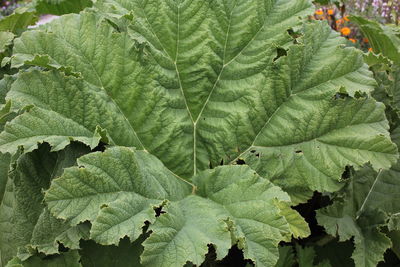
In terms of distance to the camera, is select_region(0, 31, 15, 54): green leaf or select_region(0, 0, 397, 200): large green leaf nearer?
select_region(0, 0, 397, 200): large green leaf

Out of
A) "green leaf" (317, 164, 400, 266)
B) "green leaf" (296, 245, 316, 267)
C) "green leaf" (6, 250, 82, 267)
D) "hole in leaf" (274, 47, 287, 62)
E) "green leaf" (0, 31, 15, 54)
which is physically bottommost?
"green leaf" (296, 245, 316, 267)

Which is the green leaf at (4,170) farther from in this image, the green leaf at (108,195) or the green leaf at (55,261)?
the green leaf at (108,195)

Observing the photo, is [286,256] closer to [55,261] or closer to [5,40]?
[55,261]

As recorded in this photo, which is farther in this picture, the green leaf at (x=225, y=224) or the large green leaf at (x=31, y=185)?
the large green leaf at (x=31, y=185)

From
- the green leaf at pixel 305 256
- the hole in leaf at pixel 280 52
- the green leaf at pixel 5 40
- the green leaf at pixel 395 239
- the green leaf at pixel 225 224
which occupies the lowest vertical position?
the green leaf at pixel 305 256

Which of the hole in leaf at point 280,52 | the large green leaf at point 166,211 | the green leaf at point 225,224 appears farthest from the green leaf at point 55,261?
the hole in leaf at point 280,52

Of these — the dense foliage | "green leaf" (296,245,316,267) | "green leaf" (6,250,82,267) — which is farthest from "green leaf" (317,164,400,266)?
"green leaf" (6,250,82,267)

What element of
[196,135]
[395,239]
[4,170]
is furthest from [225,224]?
[4,170]

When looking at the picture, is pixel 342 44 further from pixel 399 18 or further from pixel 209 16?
pixel 399 18

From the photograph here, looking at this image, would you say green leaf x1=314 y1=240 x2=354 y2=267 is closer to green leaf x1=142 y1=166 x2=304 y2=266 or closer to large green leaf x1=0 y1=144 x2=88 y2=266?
green leaf x1=142 y1=166 x2=304 y2=266
